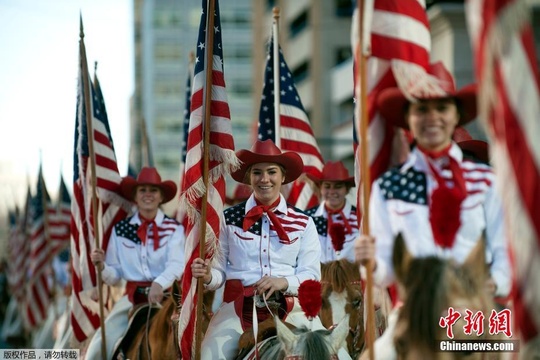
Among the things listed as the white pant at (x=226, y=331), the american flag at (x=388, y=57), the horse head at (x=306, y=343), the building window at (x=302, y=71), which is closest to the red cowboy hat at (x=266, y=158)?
the white pant at (x=226, y=331)

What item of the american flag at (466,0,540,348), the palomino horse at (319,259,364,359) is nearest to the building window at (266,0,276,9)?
the palomino horse at (319,259,364,359)

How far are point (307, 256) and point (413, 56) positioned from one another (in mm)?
3093

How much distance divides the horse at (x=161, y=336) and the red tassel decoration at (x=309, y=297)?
6.88ft

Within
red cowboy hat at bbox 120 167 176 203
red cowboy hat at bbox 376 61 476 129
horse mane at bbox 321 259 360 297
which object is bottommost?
horse mane at bbox 321 259 360 297

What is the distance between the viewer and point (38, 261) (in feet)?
82.1

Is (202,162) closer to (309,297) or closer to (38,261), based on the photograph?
(309,297)

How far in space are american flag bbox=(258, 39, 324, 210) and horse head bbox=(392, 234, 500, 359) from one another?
838 centimetres

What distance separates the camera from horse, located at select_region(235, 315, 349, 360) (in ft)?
29.4

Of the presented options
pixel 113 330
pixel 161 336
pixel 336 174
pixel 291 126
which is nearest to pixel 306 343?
pixel 161 336

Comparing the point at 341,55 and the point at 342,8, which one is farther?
the point at 341,55

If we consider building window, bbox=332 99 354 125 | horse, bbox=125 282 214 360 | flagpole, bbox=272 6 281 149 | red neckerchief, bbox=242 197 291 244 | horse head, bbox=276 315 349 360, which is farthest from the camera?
building window, bbox=332 99 354 125

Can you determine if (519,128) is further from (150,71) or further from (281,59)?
(150,71)

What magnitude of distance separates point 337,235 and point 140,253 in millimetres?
2175

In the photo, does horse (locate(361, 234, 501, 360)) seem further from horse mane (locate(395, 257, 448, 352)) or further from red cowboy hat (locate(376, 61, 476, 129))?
red cowboy hat (locate(376, 61, 476, 129))
